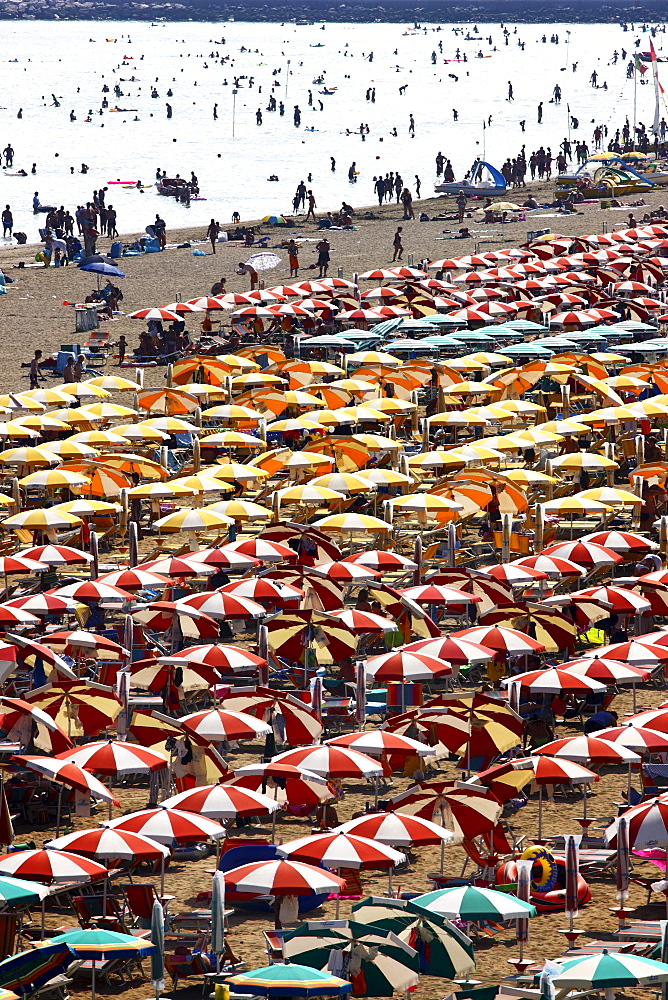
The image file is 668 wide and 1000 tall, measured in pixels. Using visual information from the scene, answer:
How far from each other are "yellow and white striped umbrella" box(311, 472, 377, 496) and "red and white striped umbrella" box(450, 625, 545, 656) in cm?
633

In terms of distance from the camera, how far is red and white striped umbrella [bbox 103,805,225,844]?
1220 centimetres

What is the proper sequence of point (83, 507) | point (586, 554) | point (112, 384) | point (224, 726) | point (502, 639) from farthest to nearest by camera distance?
point (112, 384) < point (83, 507) < point (586, 554) < point (502, 639) < point (224, 726)

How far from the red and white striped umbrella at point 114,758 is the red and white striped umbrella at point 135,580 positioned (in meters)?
5.90

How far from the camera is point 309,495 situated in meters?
23.1

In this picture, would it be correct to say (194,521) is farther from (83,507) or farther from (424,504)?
(424,504)

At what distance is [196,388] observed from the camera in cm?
3181

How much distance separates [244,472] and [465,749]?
32.8ft

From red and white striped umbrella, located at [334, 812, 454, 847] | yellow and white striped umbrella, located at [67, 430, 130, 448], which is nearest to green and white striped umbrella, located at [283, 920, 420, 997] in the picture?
red and white striped umbrella, located at [334, 812, 454, 847]

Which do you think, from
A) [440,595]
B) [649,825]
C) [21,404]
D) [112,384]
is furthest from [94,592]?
[112,384]

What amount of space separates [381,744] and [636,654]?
3.38 metres

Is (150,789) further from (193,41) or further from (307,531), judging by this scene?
(193,41)

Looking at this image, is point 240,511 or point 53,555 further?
point 240,511

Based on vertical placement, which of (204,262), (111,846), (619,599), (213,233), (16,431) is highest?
(213,233)

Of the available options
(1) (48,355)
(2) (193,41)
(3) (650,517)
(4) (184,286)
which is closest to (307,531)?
(3) (650,517)
